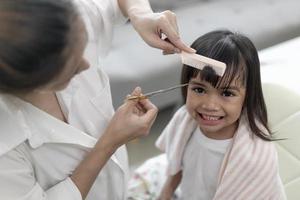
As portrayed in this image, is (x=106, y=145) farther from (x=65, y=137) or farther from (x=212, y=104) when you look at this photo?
(x=212, y=104)

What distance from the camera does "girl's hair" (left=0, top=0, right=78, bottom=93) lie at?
789 millimetres

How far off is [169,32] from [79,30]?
348 millimetres

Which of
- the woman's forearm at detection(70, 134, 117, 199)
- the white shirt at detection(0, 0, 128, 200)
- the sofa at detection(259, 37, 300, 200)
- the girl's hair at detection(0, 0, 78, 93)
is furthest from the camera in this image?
the sofa at detection(259, 37, 300, 200)

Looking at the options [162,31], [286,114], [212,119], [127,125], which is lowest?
[286,114]

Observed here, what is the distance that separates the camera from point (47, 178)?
106cm

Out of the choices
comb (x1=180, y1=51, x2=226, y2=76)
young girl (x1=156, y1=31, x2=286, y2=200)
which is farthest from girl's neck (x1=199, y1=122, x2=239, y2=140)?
comb (x1=180, y1=51, x2=226, y2=76)

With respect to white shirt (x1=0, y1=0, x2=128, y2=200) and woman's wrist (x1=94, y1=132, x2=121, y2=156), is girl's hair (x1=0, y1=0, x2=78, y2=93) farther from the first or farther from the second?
woman's wrist (x1=94, y1=132, x2=121, y2=156)

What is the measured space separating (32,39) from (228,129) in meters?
0.70

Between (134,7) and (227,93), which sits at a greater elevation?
(134,7)

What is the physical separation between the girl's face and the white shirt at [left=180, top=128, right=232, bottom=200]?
0.07 metres

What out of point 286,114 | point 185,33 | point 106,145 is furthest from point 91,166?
point 185,33

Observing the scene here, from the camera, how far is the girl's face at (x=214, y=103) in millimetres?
1191

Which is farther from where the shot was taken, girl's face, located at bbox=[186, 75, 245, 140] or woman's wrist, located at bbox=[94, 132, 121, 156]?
girl's face, located at bbox=[186, 75, 245, 140]

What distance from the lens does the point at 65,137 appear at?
104 centimetres
